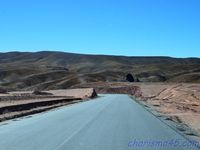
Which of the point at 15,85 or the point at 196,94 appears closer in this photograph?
the point at 196,94

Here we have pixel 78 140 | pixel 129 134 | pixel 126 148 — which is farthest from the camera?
pixel 129 134

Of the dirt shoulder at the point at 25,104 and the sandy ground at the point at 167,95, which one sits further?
the sandy ground at the point at 167,95

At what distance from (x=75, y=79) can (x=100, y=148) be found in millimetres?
174812

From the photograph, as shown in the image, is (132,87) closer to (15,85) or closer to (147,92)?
(147,92)

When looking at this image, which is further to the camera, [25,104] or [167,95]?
[167,95]

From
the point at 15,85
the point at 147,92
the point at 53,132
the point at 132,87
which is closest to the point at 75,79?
the point at 15,85

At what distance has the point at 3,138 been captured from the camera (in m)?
16.4

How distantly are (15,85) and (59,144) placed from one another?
563ft

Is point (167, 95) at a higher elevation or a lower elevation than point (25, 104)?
higher

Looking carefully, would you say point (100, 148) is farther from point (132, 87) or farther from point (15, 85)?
point (15, 85)

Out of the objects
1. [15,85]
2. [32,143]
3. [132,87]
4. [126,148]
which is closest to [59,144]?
[32,143]

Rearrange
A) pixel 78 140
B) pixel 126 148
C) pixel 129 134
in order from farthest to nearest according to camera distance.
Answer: pixel 129 134 → pixel 78 140 → pixel 126 148

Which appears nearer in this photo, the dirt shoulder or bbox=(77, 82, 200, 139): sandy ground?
the dirt shoulder

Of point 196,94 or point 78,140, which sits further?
point 196,94
